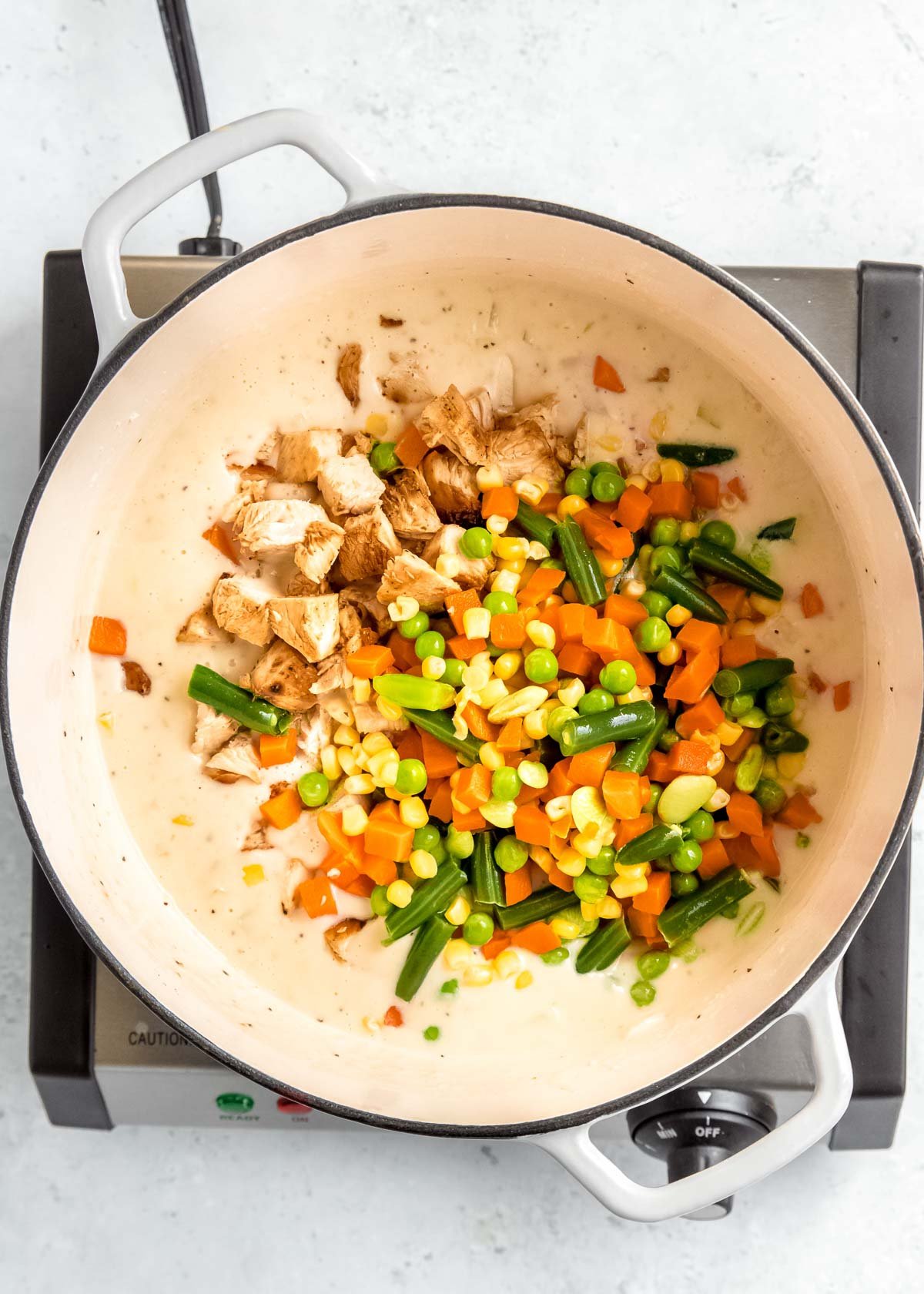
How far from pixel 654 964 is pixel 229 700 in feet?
1.78

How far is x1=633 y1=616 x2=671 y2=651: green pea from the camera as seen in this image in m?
1.12

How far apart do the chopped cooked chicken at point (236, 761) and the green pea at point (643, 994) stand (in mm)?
473

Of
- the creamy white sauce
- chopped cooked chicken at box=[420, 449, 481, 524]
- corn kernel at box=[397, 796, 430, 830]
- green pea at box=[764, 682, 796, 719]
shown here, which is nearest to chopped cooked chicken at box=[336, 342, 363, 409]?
the creamy white sauce

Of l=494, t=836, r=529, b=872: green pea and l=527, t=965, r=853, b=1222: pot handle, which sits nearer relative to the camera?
l=527, t=965, r=853, b=1222: pot handle

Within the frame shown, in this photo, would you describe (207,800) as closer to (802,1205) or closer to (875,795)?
(875,795)

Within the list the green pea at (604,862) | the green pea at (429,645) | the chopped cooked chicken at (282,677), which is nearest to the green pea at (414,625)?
the green pea at (429,645)

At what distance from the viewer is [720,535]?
3.66 ft

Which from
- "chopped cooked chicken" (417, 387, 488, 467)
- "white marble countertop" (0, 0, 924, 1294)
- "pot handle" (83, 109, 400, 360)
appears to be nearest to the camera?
"pot handle" (83, 109, 400, 360)

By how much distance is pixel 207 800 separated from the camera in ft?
3.74

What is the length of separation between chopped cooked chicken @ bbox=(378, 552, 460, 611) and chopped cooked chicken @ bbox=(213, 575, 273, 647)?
0.44 feet

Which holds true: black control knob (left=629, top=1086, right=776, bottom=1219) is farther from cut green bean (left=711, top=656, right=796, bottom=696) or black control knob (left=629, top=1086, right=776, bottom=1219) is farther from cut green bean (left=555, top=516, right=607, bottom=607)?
cut green bean (left=555, top=516, right=607, bottom=607)

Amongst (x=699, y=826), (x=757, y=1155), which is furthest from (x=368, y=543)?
(x=757, y=1155)

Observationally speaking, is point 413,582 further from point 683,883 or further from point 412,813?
point 683,883

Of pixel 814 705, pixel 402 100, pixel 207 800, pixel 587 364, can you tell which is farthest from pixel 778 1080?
pixel 402 100
